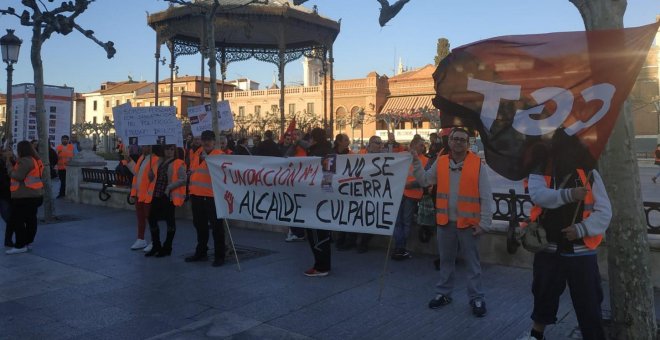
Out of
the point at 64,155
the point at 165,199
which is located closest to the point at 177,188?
the point at 165,199

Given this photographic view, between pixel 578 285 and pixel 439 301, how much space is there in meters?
1.71

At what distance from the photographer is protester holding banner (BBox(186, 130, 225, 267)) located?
6.68m

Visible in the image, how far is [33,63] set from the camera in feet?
34.7

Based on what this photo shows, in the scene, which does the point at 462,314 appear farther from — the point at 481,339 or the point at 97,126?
the point at 97,126

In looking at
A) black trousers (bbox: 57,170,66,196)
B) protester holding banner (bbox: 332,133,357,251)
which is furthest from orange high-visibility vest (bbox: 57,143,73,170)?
protester holding banner (bbox: 332,133,357,251)

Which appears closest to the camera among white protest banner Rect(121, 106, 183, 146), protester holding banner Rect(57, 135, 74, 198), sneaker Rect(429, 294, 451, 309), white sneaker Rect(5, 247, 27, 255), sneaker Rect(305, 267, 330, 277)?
sneaker Rect(429, 294, 451, 309)

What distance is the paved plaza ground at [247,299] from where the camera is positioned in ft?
14.3

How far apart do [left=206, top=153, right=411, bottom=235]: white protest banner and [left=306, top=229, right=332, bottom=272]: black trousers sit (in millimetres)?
300

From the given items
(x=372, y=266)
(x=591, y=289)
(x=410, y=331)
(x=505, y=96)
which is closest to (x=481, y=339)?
(x=410, y=331)

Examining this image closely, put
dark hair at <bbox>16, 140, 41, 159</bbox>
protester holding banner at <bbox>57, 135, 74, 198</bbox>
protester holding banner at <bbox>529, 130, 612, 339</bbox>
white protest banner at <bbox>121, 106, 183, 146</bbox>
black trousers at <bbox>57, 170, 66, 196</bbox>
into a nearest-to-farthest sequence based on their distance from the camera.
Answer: protester holding banner at <bbox>529, 130, 612, 339</bbox> < dark hair at <bbox>16, 140, 41, 159</bbox> < white protest banner at <bbox>121, 106, 183, 146</bbox> < black trousers at <bbox>57, 170, 66, 196</bbox> < protester holding banner at <bbox>57, 135, 74, 198</bbox>

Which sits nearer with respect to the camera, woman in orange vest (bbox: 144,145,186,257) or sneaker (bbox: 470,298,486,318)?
sneaker (bbox: 470,298,486,318)

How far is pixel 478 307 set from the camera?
460 cm

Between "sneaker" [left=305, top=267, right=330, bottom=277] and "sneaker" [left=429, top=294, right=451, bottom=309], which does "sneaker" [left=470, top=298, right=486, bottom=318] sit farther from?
"sneaker" [left=305, top=267, right=330, bottom=277]

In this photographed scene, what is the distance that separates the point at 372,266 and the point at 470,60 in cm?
356
